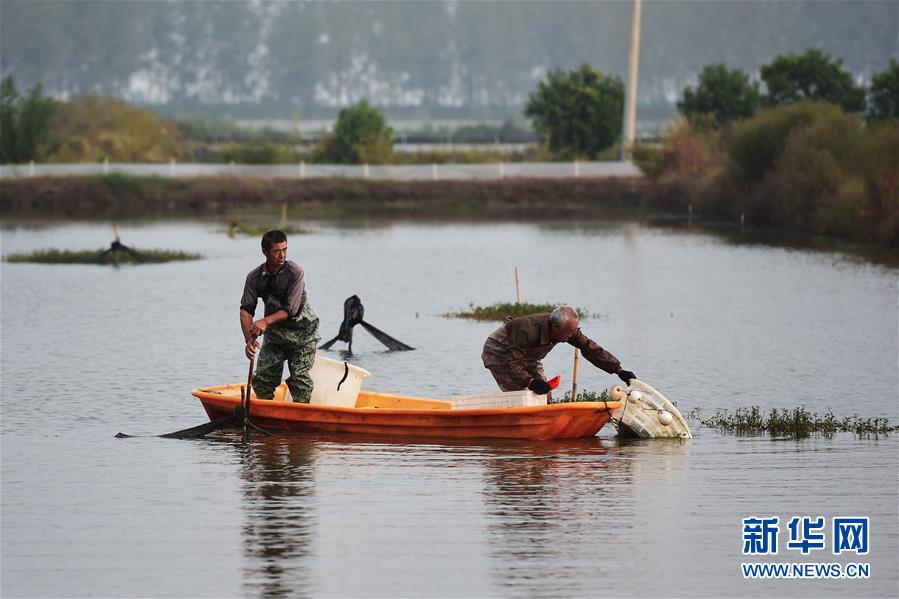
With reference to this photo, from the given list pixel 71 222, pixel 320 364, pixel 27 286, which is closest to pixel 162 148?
pixel 71 222

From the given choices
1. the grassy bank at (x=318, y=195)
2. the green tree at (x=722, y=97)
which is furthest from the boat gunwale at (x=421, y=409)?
the green tree at (x=722, y=97)

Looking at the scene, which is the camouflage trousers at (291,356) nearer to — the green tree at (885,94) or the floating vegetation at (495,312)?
the floating vegetation at (495,312)

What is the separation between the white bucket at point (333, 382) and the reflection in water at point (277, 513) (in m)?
0.49

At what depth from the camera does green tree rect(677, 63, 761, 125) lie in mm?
79562

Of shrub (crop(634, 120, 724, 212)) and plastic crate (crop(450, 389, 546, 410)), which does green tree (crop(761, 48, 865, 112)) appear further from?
plastic crate (crop(450, 389, 546, 410))

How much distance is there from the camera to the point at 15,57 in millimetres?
199250

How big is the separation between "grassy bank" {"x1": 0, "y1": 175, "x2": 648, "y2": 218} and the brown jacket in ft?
161

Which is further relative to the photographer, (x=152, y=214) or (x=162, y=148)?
(x=162, y=148)

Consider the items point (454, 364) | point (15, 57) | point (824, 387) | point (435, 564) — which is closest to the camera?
point (435, 564)

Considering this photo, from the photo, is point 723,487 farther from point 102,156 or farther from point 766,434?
point 102,156

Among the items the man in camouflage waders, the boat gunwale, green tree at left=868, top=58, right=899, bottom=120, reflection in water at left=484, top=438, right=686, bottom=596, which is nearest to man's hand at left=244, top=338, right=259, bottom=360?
the man in camouflage waders

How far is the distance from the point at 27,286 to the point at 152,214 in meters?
29.1

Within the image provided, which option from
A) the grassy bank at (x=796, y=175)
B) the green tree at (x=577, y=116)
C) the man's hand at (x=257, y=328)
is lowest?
the man's hand at (x=257, y=328)

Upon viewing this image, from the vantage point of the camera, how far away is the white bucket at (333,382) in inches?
640
